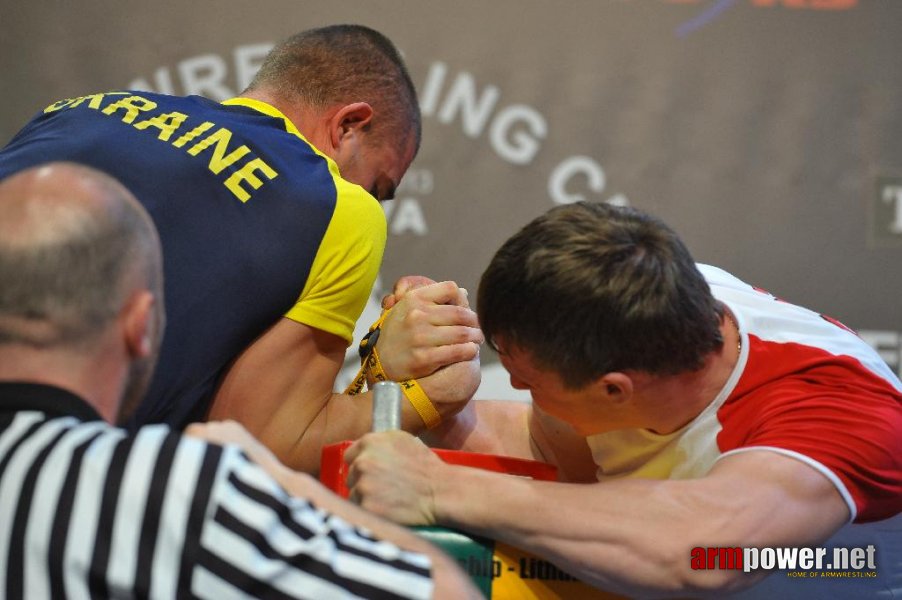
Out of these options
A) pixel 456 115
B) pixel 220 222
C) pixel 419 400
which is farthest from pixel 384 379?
pixel 456 115

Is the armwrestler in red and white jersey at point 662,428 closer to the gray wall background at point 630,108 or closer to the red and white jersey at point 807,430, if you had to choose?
the red and white jersey at point 807,430

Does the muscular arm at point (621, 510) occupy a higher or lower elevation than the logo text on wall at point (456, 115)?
lower

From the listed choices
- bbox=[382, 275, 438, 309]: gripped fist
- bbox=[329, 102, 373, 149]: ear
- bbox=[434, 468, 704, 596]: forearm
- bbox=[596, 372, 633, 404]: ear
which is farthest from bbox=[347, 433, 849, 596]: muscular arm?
bbox=[329, 102, 373, 149]: ear

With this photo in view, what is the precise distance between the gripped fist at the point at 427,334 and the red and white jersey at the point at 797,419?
282 millimetres

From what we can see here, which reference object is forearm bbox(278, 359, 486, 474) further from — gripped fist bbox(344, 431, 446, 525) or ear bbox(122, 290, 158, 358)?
ear bbox(122, 290, 158, 358)

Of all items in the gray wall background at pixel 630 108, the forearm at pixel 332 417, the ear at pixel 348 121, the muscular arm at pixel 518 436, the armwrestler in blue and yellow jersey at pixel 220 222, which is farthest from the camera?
the gray wall background at pixel 630 108

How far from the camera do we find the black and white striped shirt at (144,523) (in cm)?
87

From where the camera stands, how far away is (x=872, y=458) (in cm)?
138

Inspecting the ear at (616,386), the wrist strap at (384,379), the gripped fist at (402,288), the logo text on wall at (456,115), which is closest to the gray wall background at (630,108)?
the logo text on wall at (456,115)

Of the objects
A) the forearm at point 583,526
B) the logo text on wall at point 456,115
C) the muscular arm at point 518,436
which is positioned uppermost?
the logo text on wall at point 456,115

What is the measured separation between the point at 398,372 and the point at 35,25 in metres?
1.59

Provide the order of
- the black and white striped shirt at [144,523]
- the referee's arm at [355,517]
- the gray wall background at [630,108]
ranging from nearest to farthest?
the black and white striped shirt at [144,523] < the referee's arm at [355,517] < the gray wall background at [630,108]

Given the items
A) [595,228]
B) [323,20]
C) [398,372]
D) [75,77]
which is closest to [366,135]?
[398,372]

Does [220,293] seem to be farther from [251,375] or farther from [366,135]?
[366,135]
